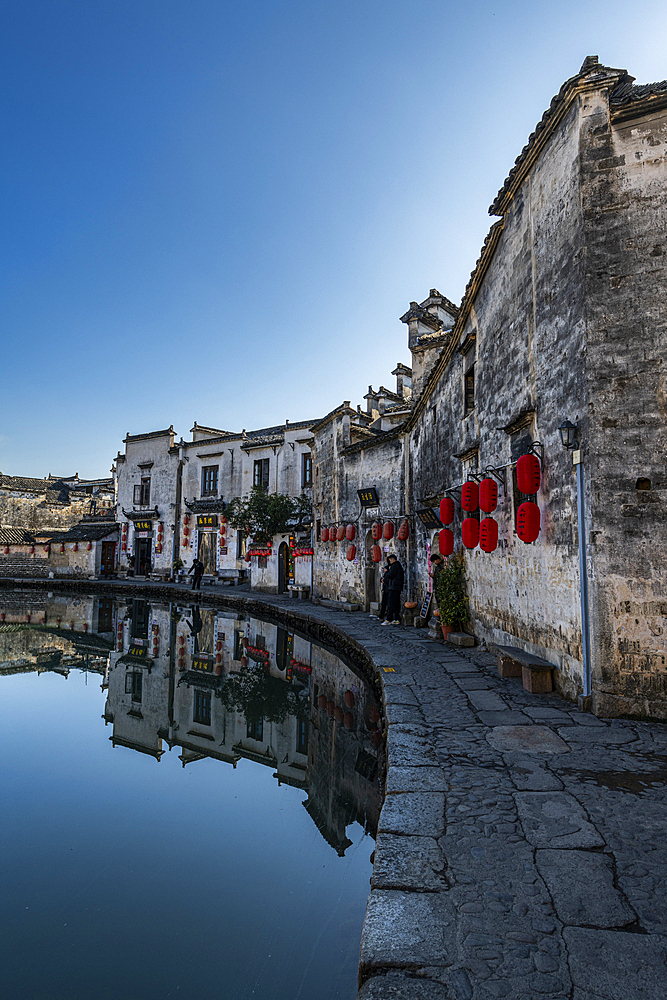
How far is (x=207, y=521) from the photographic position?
2633cm

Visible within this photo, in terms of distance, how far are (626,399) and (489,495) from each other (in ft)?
7.90

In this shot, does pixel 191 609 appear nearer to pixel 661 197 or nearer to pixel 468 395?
pixel 468 395

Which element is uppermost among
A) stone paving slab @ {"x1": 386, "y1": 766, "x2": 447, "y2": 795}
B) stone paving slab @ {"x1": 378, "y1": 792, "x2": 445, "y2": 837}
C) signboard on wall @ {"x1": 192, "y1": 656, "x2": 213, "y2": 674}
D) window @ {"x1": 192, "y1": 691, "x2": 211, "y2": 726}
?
stone paving slab @ {"x1": 378, "y1": 792, "x2": 445, "y2": 837}

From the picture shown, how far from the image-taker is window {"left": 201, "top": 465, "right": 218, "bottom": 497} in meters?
27.2

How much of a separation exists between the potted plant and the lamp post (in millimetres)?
4003

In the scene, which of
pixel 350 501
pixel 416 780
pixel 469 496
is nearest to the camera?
pixel 416 780

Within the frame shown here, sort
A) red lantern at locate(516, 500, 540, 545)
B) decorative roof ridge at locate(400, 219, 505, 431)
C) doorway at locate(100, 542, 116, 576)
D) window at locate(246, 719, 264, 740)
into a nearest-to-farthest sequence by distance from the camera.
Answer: red lantern at locate(516, 500, 540, 545)
window at locate(246, 719, 264, 740)
decorative roof ridge at locate(400, 219, 505, 431)
doorway at locate(100, 542, 116, 576)

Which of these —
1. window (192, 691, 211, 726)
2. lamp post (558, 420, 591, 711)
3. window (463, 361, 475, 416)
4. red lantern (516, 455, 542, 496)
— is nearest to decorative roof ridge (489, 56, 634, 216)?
window (463, 361, 475, 416)

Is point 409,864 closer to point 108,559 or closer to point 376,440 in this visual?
point 376,440

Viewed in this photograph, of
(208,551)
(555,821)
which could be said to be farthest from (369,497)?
(208,551)

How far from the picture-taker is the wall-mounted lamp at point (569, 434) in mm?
5312

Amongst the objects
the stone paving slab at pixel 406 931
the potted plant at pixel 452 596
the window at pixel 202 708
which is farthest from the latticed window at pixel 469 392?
the stone paving slab at pixel 406 931

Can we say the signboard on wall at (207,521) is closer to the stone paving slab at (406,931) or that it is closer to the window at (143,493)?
the window at (143,493)

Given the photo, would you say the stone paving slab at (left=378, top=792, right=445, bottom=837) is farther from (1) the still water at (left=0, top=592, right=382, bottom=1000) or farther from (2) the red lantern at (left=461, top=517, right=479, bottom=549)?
(2) the red lantern at (left=461, top=517, right=479, bottom=549)
